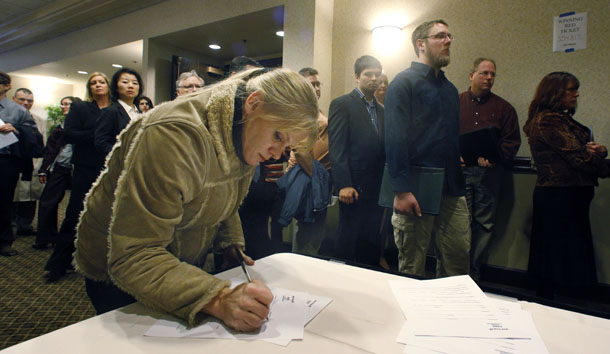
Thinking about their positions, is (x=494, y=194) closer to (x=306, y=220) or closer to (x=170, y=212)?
(x=306, y=220)

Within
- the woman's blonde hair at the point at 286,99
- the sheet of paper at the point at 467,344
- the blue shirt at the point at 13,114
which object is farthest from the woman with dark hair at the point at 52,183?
the sheet of paper at the point at 467,344

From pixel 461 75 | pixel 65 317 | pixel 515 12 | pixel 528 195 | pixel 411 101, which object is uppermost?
pixel 515 12

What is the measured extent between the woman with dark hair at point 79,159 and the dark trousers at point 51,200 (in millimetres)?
675

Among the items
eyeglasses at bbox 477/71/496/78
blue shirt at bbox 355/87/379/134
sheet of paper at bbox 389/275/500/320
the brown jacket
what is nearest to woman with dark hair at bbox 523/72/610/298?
eyeglasses at bbox 477/71/496/78

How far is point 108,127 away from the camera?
6.46 feet

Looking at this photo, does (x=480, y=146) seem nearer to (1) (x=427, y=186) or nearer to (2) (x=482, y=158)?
(2) (x=482, y=158)

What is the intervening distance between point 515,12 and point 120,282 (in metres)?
2.53

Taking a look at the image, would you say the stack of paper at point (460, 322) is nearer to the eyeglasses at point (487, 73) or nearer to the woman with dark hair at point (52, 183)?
the eyeglasses at point (487, 73)

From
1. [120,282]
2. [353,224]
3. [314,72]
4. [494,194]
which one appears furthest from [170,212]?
[494,194]

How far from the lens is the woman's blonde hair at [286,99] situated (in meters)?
0.72

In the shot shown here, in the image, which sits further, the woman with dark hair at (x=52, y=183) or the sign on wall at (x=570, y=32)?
the woman with dark hair at (x=52, y=183)

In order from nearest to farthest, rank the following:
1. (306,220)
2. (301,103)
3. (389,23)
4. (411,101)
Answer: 1. (301,103)
2. (411,101)
3. (306,220)
4. (389,23)

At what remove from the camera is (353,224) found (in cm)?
197

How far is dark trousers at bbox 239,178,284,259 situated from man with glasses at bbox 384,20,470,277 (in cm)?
75
